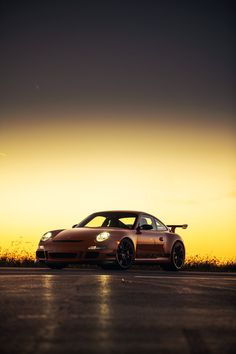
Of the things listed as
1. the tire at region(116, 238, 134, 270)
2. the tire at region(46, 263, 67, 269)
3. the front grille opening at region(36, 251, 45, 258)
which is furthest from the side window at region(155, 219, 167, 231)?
the front grille opening at region(36, 251, 45, 258)

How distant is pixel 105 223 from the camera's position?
1833 centimetres

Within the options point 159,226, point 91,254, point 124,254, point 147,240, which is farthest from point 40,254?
point 159,226

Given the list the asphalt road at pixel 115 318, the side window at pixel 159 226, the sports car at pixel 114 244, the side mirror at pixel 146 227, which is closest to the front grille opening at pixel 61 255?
the sports car at pixel 114 244

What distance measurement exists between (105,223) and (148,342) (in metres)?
12.8

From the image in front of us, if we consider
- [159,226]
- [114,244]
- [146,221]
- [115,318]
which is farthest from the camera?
[159,226]

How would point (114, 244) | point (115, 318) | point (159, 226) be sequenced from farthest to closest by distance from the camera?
point (159, 226)
point (114, 244)
point (115, 318)

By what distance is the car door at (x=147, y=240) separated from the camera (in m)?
17.5

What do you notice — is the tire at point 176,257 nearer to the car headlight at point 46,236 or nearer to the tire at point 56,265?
the tire at point 56,265

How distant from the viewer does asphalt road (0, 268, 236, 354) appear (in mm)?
5426

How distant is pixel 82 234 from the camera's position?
1686 cm

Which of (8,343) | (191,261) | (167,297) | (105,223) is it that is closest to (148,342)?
(8,343)

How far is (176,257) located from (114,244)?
9.63 ft

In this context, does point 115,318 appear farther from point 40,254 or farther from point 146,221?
point 146,221

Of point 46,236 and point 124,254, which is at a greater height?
point 46,236
